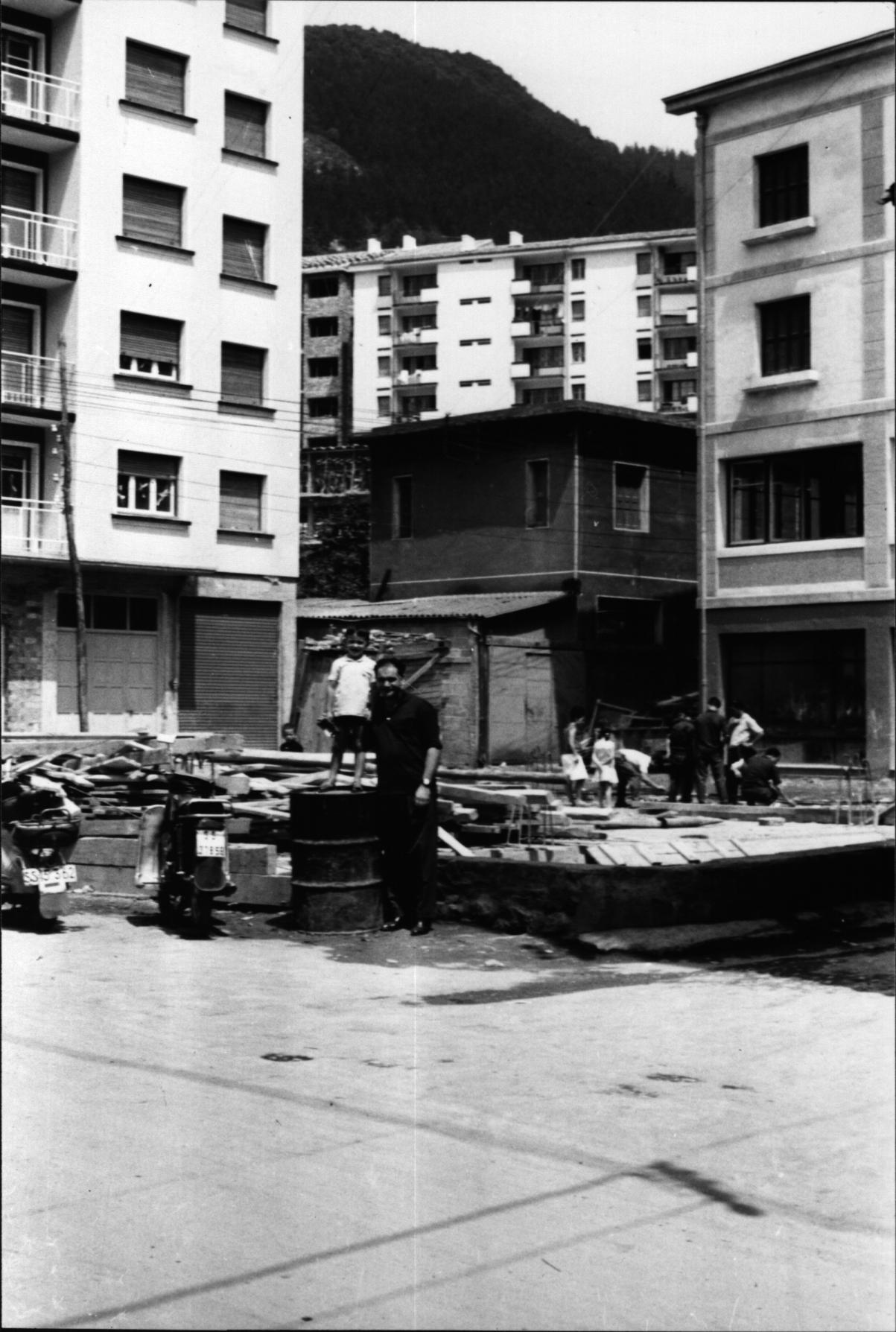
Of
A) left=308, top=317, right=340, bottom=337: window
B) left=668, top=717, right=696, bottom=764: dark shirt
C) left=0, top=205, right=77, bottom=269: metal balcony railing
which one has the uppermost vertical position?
left=0, top=205, right=77, bottom=269: metal balcony railing

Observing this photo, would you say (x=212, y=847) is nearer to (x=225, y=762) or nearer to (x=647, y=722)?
(x=225, y=762)

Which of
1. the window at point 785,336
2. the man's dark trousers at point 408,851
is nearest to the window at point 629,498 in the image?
the window at point 785,336

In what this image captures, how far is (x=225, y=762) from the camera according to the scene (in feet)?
14.5

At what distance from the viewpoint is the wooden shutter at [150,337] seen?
3.58 metres

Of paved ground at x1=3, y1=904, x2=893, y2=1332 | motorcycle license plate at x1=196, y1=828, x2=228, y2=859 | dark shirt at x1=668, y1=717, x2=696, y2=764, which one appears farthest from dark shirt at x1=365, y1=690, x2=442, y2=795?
dark shirt at x1=668, y1=717, x2=696, y2=764

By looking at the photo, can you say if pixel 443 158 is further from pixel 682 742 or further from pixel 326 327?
pixel 682 742

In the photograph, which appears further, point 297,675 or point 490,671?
point 490,671

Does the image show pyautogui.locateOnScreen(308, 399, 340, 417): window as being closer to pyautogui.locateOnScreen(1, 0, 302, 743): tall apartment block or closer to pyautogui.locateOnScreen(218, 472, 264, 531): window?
pyautogui.locateOnScreen(1, 0, 302, 743): tall apartment block

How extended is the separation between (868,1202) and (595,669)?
6.27 ft

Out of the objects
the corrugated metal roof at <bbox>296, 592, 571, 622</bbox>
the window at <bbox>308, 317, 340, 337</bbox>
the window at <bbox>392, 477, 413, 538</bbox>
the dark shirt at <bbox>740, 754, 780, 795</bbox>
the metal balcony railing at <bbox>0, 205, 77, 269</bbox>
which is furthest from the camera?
the dark shirt at <bbox>740, 754, 780, 795</bbox>

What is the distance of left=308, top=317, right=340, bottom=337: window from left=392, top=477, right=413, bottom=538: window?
47 centimetres

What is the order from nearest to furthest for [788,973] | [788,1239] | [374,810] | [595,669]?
[788,1239]
[595,669]
[374,810]
[788,973]

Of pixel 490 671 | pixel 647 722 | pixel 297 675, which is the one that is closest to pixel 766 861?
pixel 647 722

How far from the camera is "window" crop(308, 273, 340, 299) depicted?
4.02 meters
